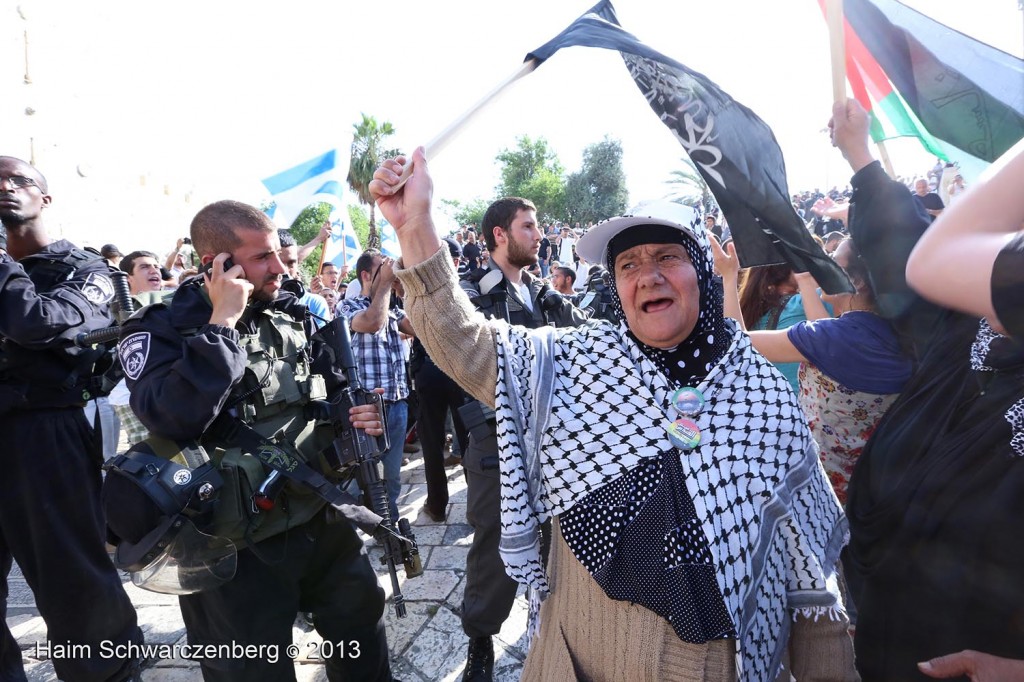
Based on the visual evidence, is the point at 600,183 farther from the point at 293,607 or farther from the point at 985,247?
the point at 985,247

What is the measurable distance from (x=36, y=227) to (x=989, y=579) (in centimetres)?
409

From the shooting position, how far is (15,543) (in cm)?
278

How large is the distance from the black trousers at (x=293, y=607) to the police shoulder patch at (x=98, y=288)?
172 centimetres

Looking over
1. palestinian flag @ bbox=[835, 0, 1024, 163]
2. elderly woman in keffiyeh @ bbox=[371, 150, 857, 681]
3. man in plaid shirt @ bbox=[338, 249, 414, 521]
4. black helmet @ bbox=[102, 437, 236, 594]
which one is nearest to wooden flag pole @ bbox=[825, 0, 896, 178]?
palestinian flag @ bbox=[835, 0, 1024, 163]

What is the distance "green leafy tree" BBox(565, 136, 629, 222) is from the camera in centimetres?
4191

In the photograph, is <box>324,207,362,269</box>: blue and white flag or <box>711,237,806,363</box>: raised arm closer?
<box>711,237,806,363</box>: raised arm

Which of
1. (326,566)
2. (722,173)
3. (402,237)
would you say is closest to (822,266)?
(722,173)

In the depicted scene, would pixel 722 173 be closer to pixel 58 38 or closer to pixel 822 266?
pixel 822 266

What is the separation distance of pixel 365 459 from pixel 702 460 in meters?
1.41

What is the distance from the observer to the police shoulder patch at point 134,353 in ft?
6.66

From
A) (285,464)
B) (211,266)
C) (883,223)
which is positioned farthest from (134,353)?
(883,223)

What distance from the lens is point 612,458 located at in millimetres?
1493

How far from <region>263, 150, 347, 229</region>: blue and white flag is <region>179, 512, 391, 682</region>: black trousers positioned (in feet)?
7.34

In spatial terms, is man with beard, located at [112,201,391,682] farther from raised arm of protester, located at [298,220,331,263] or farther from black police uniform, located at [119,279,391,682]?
raised arm of protester, located at [298,220,331,263]
